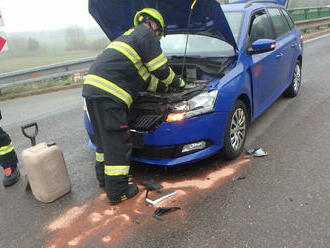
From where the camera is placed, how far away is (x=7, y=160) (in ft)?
12.2

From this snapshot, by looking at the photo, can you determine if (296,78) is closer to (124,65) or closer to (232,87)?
(232,87)

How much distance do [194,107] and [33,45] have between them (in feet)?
35.2

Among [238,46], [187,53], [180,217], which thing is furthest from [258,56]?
[180,217]

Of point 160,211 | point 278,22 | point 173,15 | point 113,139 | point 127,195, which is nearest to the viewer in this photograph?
point 160,211

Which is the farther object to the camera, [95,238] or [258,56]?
[258,56]

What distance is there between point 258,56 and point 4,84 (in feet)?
24.9

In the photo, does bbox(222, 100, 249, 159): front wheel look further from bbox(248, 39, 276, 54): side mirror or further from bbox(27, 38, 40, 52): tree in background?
bbox(27, 38, 40, 52): tree in background

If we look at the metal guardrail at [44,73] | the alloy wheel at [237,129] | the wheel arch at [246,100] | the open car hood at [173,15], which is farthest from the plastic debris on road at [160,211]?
the metal guardrail at [44,73]

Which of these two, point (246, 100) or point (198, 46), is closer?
point (246, 100)

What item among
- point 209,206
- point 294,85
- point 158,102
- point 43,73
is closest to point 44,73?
A: point 43,73

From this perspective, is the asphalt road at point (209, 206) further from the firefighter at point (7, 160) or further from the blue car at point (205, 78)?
the blue car at point (205, 78)

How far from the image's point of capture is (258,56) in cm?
422

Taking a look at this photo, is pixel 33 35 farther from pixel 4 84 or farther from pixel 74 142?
pixel 74 142

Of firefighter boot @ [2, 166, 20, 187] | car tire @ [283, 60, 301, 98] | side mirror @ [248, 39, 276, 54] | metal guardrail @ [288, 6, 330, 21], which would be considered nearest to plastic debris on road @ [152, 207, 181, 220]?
firefighter boot @ [2, 166, 20, 187]
